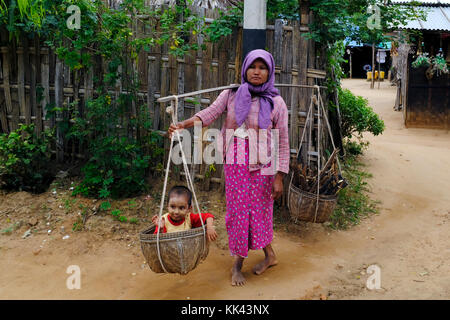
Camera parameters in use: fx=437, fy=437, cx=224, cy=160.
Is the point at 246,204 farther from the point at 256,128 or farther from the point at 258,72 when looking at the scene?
the point at 258,72

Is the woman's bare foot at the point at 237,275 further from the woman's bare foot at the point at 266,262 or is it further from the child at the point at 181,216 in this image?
the child at the point at 181,216

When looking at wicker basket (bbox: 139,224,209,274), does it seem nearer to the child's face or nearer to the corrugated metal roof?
the child's face

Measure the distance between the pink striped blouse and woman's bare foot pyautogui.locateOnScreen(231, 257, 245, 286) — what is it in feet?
2.63

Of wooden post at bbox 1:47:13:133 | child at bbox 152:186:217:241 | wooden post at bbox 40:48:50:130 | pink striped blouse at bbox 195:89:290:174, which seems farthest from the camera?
wooden post at bbox 1:47:13:133

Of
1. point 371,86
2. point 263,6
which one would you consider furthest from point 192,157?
point 371,86

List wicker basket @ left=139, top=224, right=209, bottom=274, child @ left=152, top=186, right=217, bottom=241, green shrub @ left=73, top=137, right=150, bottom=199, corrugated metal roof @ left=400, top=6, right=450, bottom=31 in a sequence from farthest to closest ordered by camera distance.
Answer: corrugated metal roof @ left=400, top=6, right=450, bottom=31, green shrub @ left=73, top=137, right=150, bottom=199, child @ left=152, top=186, right=217, bottom=241, wicker basket @ left=139, top=224, right=209, bottom=274

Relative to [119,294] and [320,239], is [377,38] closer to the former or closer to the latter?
[320,239]

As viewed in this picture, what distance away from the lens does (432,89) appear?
10.1m

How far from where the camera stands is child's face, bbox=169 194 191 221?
Answer: 3.25 metres

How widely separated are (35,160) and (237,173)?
9.87 ft

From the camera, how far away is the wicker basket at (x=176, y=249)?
2943 millimetres

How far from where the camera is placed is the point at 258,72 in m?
3.34

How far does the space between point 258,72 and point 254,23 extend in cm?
94

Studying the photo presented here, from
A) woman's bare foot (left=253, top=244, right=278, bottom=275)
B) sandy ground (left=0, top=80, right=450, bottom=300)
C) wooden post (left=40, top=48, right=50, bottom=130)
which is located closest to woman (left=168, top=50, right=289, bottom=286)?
woman's bare foot (left=253, top=244, right=278, bottom=275)
